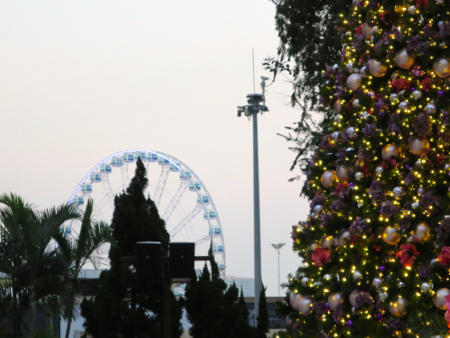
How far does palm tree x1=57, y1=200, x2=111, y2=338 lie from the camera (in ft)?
34.9

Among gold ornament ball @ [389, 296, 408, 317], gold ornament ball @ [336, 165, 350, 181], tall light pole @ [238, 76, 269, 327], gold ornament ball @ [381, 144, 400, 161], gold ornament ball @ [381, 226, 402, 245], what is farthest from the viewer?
tall light pole @ [238, 76, 269, 327]

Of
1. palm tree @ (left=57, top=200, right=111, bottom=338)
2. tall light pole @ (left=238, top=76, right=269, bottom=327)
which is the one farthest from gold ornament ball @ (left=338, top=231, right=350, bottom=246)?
tall light pole @ (left=238, top=76, right=269, bottom=327)

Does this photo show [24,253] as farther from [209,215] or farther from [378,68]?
[209,215]

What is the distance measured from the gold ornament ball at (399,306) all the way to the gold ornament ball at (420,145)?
80 centimetres

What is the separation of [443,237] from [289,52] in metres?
7.01

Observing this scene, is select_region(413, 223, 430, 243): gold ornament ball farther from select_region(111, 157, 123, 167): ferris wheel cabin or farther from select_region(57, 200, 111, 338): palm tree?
select_region(111, 157, 123, 167): ferris wheel cabin

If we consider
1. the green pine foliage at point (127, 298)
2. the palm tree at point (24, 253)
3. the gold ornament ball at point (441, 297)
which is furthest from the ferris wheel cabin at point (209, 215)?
the gold ornament ball at point (441, 297)

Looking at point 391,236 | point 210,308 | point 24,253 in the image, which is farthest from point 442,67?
point 24,253

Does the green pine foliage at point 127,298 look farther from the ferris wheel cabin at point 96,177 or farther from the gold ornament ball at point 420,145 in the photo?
the ferris wheel cabin at point 96,177

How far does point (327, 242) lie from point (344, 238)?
18 cm

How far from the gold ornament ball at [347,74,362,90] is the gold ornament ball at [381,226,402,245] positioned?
37.6 inches

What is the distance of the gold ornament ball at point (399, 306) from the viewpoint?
341 cm

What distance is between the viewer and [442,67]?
356 cm

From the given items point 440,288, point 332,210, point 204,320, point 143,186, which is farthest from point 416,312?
point 143,186
